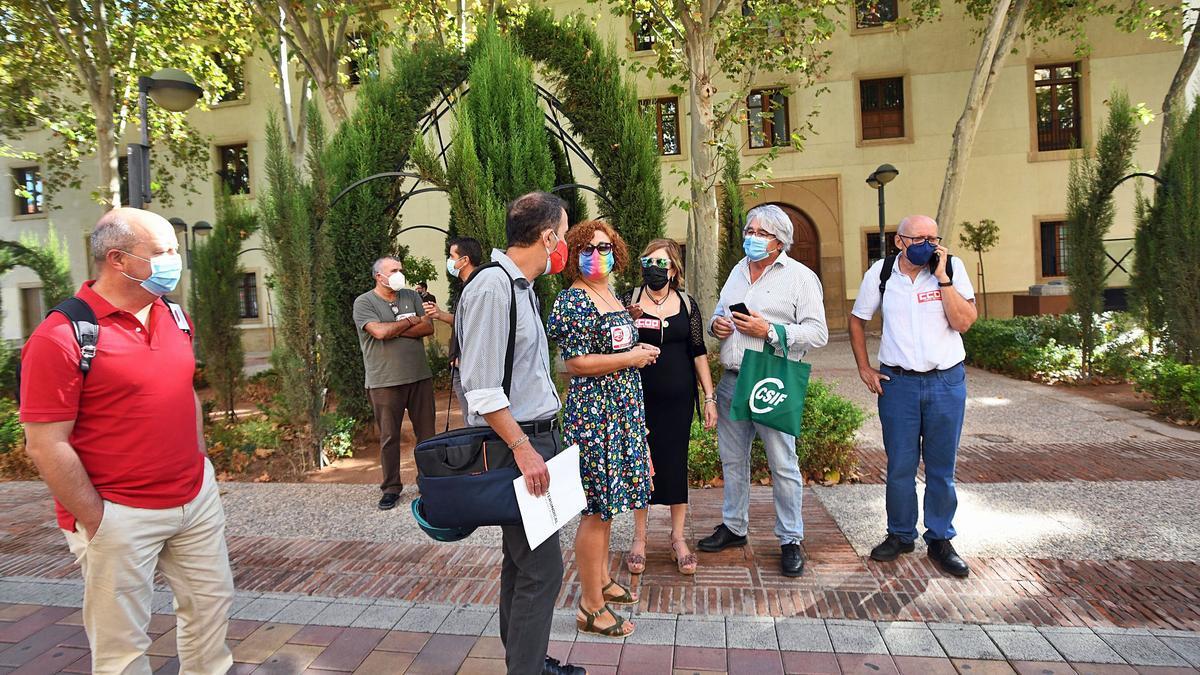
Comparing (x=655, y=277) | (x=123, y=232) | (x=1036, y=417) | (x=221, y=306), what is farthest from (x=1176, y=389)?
(x=221, y=306)

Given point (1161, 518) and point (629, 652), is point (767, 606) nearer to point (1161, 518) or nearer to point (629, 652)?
point (629, 652)

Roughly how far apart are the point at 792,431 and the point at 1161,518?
2.77 metres

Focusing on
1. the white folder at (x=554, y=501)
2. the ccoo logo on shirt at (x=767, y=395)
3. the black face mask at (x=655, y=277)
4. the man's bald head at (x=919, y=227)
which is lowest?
the white folder at (x=554, y=501)

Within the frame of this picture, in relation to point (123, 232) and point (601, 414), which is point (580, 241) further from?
point (123, 232)

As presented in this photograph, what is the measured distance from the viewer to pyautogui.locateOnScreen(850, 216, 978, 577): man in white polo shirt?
12.1 feet

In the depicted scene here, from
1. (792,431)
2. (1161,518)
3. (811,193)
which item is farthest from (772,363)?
(811,193)

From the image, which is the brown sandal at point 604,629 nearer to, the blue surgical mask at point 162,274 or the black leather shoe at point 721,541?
the black leather shoe at point 721,541

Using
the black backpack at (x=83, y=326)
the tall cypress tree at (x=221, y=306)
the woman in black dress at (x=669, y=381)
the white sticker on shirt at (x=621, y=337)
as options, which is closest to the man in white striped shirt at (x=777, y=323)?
the woman in black dress at (x=669, y=381)

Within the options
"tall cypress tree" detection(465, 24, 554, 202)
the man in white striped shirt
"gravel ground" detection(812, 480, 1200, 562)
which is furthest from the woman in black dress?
"tall cypress tree" detection(465, 24, 554, 202)

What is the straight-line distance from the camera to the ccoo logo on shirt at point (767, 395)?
3.68m

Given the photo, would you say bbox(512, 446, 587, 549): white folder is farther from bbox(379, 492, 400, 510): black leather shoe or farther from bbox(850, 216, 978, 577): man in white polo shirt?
bbox(379, 492, 400, 510): black leather shoe

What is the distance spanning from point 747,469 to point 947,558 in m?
1.17

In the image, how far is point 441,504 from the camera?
2.35 meters

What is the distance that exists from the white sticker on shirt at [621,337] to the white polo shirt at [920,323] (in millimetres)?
1722
